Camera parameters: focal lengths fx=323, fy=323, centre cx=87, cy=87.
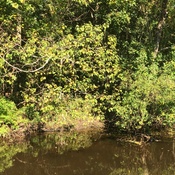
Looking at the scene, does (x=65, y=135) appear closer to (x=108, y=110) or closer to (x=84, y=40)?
(x=108, y=110)

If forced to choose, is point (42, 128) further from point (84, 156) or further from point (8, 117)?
point (84, 156)

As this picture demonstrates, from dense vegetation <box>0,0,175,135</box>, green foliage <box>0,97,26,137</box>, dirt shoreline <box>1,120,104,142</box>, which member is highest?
dense vegetation <box>0,0,175,135</box>

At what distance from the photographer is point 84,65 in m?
13.3

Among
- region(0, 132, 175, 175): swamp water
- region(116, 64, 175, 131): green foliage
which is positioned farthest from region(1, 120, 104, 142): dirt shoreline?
region(116, 64, 175, 131): green foliage

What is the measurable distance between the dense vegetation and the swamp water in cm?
80

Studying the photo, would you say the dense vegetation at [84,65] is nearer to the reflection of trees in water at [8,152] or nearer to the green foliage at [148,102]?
the green foliage at [148,102]

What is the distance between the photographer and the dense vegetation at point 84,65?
12.0 m

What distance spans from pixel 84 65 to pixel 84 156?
3.91 metres

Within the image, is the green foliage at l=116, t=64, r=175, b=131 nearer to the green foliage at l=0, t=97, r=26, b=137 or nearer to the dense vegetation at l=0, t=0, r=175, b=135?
the dense vegetation at l=0, t=0, r=175, b=135

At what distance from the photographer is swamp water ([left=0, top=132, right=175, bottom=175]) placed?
33.2ft

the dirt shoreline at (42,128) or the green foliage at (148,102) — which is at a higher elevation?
the green foliage at (148,102)

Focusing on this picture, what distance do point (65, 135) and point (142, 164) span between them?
392cm

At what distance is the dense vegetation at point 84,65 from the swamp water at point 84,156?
801 millimetres

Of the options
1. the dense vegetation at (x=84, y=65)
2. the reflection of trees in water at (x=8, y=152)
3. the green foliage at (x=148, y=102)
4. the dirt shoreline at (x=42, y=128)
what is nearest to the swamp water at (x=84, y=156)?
the reflection of trees in water at (x=8, y=152)
